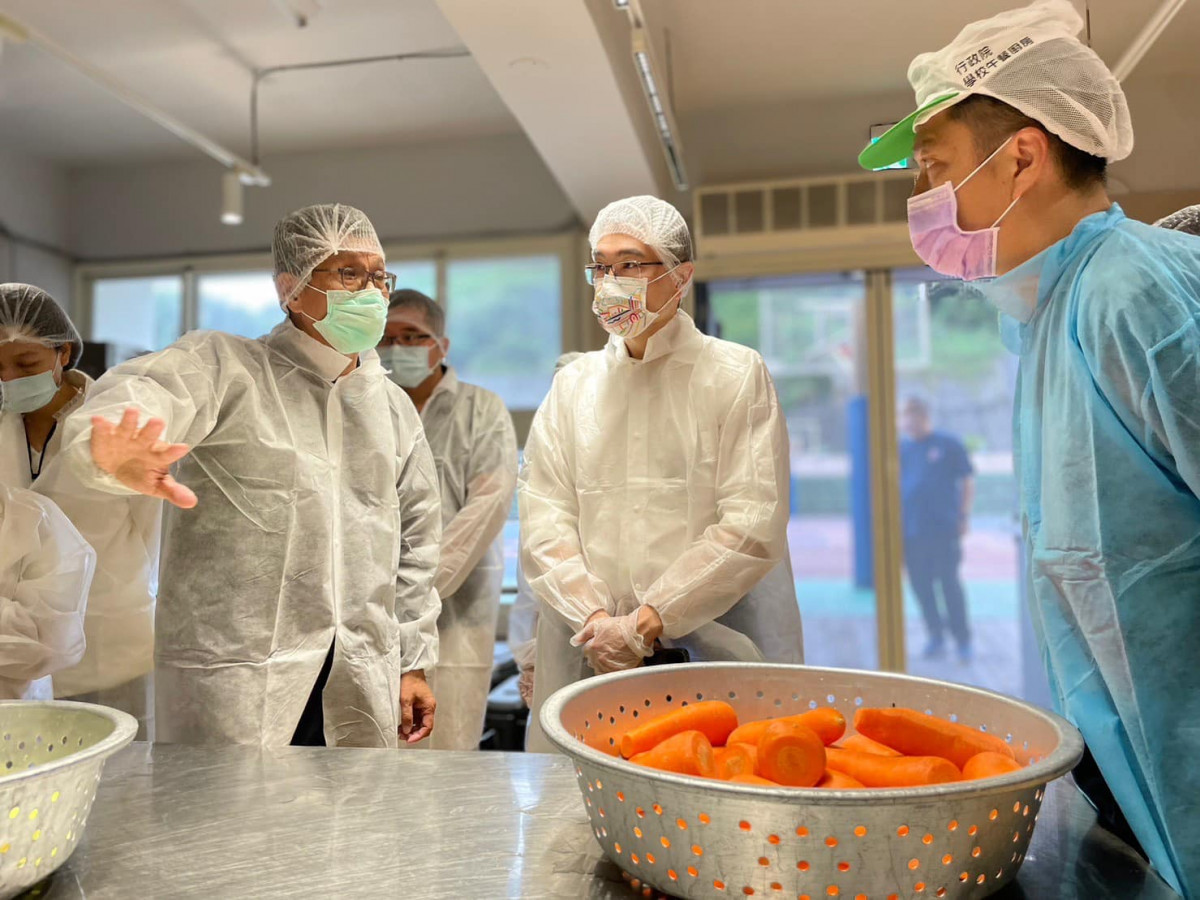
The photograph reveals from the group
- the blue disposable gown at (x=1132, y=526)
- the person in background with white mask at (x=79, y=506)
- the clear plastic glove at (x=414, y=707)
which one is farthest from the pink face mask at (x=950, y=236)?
the person in background with white mask at (x=79, y=506)

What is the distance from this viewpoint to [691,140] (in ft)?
15.1

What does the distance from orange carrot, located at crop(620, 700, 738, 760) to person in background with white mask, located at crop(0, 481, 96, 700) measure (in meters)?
1.18

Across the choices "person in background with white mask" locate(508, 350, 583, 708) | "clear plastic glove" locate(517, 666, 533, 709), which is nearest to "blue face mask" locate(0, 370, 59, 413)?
"person in background with white mask" locate(508, 350, 583, 708)

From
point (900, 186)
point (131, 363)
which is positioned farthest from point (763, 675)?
point (900, 186)

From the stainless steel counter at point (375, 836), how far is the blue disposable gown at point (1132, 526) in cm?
11

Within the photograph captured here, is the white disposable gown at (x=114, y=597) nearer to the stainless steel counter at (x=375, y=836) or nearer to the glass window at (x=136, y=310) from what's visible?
the stainless steel counter at (x=375, y=836)

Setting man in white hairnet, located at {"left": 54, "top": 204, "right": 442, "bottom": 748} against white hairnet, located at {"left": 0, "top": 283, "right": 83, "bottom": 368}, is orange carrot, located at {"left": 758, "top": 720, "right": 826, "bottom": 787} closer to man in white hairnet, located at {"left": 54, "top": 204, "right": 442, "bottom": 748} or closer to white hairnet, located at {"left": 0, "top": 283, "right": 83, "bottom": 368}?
man in white hairnet, located at {"left": 54, "top": 204, "right": 442, "bottom": 748}

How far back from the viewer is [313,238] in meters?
1.75

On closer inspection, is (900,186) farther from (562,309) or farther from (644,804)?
(644,804)

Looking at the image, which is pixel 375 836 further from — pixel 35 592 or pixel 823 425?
pixel 823 425

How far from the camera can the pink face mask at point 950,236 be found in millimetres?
1185

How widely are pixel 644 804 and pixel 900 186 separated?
4.18 metres

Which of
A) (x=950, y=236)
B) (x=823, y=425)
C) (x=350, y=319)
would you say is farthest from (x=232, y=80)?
(x=950, y=236)

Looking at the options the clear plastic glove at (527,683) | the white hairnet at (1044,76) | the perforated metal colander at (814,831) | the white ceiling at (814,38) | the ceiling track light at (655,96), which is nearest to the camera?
the perforated metal colander at (814,831)
